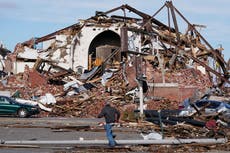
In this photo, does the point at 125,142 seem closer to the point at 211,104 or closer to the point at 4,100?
the point at 211,104

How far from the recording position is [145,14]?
5897 cm

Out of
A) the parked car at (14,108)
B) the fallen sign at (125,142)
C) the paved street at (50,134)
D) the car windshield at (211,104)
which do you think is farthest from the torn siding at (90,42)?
the fallen sign at (125,142)

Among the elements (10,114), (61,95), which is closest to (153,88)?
(61,95)

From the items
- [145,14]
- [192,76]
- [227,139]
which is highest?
[145,14]

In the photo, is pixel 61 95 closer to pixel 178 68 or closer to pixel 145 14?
pixel 178 68

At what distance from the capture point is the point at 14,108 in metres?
39.8

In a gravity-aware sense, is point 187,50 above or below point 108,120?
above

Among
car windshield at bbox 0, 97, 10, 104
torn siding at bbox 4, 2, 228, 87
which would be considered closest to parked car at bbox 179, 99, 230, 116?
car windshield at bbox 0, 97, 10, 104

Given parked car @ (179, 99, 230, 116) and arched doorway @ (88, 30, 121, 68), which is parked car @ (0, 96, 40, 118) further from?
arched doorway @ (88, 30, 121, 68)

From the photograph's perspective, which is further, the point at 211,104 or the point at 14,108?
the point at 14,108

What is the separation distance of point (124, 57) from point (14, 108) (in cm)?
1799

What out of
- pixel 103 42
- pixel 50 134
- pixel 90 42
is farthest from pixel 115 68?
pixel 50 134

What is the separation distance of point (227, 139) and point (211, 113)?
26.7 ft

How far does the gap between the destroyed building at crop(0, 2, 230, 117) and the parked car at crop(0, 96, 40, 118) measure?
9.67 meters
